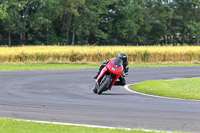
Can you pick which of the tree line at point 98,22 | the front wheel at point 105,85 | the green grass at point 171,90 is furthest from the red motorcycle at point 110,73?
the tree line at point 98,22

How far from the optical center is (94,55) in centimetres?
3766

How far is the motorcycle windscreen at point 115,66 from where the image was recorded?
15602 mm

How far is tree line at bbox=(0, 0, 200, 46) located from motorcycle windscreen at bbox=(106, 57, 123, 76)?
55243mm

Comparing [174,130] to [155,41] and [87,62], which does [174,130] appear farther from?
[155,41]

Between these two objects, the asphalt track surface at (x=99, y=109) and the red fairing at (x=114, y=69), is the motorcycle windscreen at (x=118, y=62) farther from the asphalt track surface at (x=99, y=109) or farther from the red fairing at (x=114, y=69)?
the asphalt track surface at (x=99, y=109)

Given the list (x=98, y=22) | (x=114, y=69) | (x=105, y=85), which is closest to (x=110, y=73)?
(x=114, y=69)

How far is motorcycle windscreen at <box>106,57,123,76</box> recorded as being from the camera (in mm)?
15602

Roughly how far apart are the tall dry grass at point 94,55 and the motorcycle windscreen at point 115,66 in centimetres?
2141

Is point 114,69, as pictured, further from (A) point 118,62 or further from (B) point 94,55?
(B) point 94,55

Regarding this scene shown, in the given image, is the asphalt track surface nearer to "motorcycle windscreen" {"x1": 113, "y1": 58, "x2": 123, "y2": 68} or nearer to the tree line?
"motorcycle windscreen" {"x1": 113, "y1": 58, "x2": 123, "y2": 68}

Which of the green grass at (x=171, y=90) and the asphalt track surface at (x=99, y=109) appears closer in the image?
the asphalt track surface at (x=99, y=109)

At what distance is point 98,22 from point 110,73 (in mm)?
75245

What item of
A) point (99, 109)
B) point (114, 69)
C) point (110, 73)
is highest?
point (114, 69)

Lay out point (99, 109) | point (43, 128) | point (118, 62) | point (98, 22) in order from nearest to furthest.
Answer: point (43, 128) < point (99, 109) < point (118, 62) < point (98, 22)
